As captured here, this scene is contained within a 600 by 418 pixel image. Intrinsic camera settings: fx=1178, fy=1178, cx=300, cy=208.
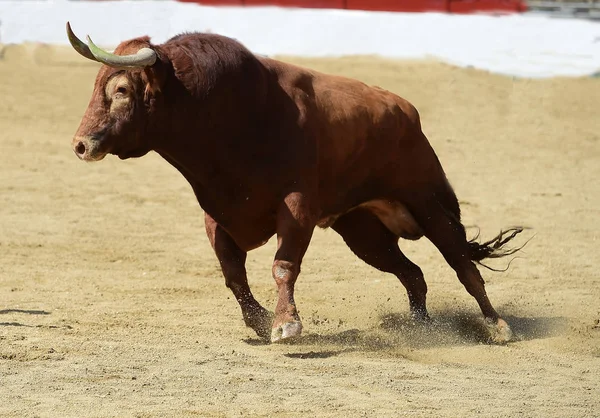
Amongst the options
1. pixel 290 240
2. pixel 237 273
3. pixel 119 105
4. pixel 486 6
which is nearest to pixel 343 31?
pixel 486 6

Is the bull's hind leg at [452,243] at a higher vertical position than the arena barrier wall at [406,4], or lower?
higher

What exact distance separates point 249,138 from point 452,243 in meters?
1.80

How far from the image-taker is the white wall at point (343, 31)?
49.0 ft

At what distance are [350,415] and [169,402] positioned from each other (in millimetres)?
844

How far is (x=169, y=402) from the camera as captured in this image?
5477 mm

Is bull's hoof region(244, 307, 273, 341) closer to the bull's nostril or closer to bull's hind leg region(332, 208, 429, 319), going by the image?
bull's hind leg region(332, 208, 429, 319)

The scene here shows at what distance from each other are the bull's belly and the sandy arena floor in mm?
589

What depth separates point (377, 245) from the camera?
8.09 metres

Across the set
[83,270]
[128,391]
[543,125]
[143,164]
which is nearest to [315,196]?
[128,391]

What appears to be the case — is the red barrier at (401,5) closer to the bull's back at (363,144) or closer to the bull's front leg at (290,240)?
the bull's back at (363,144)

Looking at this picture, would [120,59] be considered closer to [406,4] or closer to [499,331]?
[499,331]

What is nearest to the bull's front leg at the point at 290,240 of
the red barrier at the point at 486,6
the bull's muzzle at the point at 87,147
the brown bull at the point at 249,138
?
the brown bull at the point at 249,138

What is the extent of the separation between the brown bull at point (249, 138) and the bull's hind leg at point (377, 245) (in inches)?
16.9

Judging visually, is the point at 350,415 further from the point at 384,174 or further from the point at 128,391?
the point at 384,174
